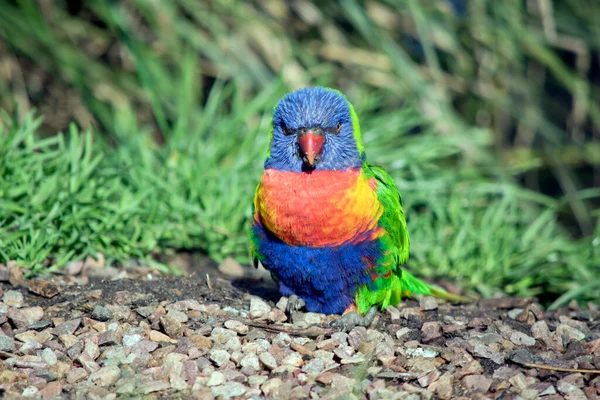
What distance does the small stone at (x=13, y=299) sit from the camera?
2928mm

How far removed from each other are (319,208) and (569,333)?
1.08 m

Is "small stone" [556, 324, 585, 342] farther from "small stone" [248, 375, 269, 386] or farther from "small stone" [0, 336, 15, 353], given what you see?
"small stone" [0, 336, 15, 353]

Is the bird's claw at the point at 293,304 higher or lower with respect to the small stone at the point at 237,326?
higher

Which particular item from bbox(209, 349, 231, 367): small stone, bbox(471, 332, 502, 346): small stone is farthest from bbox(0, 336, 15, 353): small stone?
bbox(471, 332, 502, 346): small stone

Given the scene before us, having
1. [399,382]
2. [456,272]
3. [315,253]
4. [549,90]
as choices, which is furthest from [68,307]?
[549,90]

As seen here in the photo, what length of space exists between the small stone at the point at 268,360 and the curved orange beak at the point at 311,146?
733 millimetres

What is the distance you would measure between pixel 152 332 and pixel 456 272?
1891 millimetres

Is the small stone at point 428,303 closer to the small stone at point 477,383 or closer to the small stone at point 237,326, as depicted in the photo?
the small stone at point 477,383

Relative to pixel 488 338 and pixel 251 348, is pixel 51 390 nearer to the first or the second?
pixel 251 348

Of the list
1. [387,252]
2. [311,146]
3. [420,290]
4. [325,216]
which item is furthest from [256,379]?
[420,290]

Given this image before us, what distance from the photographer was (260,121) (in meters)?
4.68

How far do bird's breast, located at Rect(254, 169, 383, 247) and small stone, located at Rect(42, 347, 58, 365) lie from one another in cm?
92

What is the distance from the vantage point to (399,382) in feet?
8.37

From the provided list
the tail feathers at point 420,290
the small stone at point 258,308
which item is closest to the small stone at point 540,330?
the tail feathers at point 420,290
